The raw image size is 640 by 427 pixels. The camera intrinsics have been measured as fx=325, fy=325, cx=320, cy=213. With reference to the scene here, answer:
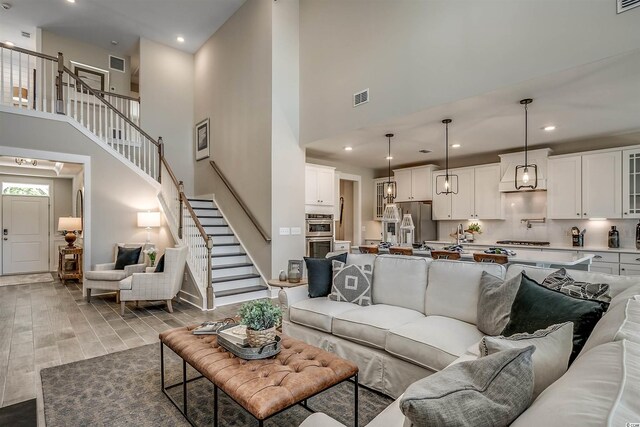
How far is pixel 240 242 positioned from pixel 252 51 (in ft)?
12.2

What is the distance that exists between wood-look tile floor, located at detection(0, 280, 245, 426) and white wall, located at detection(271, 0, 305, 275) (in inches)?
60.3

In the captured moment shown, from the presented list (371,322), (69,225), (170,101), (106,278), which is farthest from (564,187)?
(69,225)

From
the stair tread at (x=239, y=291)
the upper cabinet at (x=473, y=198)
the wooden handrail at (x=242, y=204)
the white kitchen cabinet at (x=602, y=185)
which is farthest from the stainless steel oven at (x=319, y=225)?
the white kitchen cabinet at (x=602, y=185)

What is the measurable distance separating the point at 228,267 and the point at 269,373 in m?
4.23

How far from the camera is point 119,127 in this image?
7.10 m

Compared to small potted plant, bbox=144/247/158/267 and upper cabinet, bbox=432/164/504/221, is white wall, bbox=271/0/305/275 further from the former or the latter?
upper cabinet, bbox=432/164/504/221

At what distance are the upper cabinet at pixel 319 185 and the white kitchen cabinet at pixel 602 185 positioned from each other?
4.45 meters

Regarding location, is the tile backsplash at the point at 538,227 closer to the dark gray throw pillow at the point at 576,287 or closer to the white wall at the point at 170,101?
the dark gray throw pillow at the point at 576,287

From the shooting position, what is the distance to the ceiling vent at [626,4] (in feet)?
9.09

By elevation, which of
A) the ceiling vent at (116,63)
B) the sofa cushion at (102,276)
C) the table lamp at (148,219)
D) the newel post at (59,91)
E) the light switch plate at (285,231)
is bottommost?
the sofa cushion at (102,276)

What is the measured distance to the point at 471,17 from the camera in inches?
147

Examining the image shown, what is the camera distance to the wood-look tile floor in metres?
2.88

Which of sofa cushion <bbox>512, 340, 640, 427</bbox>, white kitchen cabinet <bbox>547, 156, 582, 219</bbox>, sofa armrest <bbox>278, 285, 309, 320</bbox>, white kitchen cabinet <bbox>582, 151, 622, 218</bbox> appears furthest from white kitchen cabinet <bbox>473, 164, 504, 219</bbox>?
sofa cushion <bbox>512, 340, 640, 427</bbox>

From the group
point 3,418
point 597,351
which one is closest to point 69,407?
point 3,418
